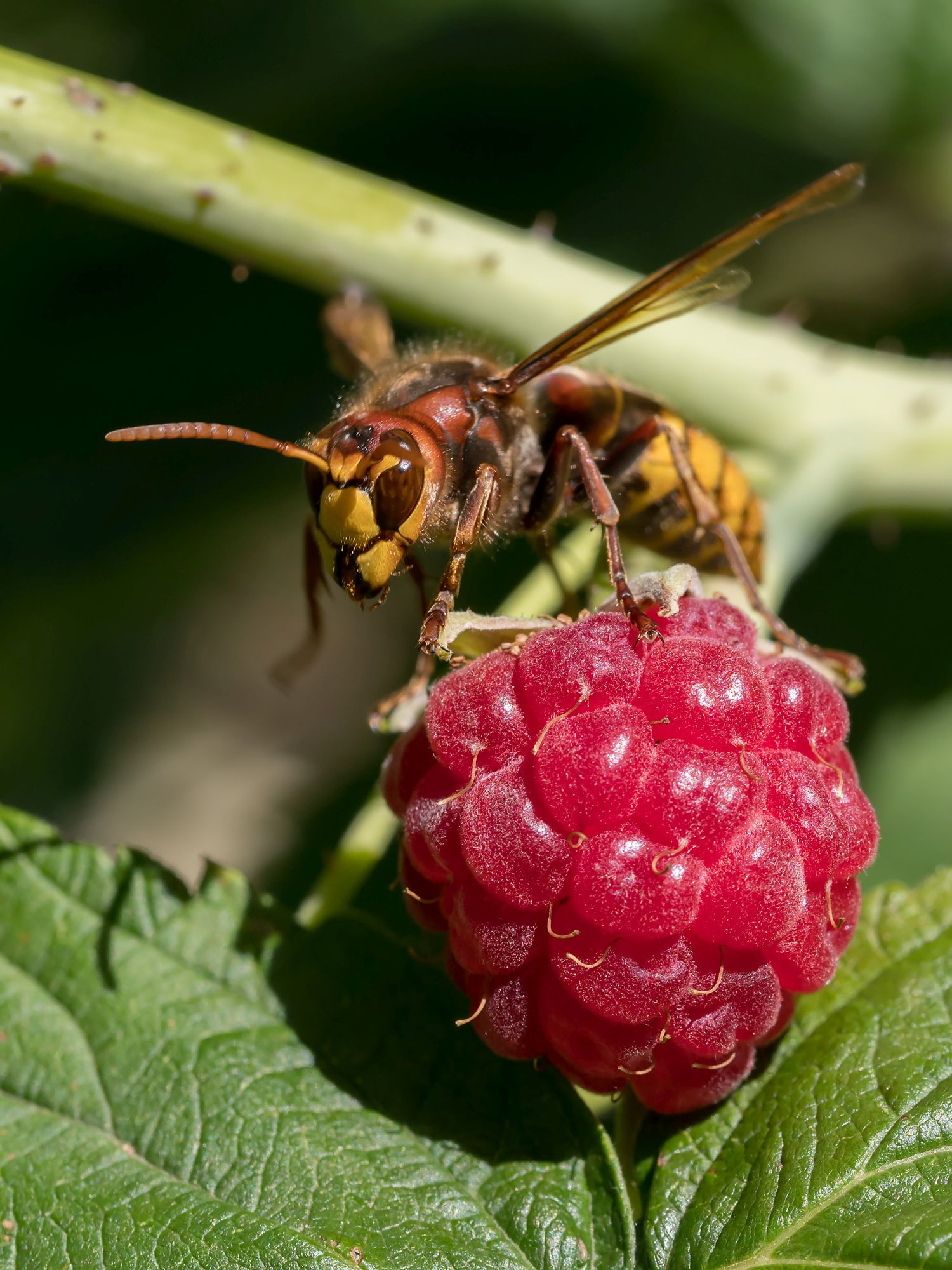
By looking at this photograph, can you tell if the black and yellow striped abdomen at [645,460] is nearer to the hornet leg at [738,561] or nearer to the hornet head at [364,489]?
the hornet leg at [738,561]

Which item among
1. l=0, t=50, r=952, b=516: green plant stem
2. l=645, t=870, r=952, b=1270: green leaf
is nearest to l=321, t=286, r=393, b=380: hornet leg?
l=0, t=50, r=952, b=516: green plant stem

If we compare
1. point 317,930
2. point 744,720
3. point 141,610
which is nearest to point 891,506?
point 744,720

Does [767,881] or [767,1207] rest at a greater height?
[767,881]

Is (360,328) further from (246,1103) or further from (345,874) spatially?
(246,1103)

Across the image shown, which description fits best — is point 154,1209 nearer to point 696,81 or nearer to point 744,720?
point 744,720

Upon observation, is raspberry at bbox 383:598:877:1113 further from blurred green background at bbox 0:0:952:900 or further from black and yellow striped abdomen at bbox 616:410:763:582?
blurred green background at bbox 0:0:952:900
